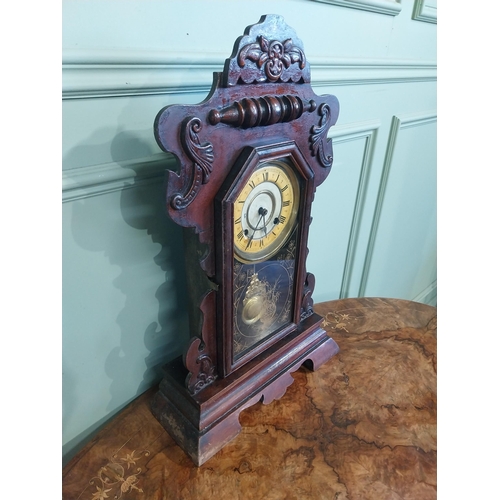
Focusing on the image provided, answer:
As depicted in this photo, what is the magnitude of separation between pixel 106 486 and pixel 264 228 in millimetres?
391

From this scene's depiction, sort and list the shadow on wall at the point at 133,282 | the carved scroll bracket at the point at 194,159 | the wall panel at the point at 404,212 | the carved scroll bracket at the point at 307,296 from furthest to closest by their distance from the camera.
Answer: the wall panel at the point at 404,212 → the carved scroll bracket at the point at 307,296 → the shadow on wall at the point at 133,282 → the carved scroll bracket at the point at 194,159

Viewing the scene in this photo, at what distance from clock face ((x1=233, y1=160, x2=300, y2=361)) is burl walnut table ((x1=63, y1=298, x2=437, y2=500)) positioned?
13 centimetres

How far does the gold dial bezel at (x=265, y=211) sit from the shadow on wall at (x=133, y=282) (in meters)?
0.11

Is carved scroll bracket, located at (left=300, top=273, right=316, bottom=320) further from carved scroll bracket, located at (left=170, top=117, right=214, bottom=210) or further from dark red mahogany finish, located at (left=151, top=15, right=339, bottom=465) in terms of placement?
carved scroll bracket, located at (left=170, top=117, right=214, bottom=210)

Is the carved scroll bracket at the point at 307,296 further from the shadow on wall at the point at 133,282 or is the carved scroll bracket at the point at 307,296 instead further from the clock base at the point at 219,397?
the shadow on wall at the point at 133,282

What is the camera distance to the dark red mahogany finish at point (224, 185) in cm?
44

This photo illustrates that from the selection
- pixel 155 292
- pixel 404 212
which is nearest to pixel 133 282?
pixel 155 292

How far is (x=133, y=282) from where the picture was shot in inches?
23.3

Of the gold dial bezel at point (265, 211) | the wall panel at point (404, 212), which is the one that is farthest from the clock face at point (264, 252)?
the wall panel at point (404, 212)

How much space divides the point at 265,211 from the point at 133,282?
222 millimetres

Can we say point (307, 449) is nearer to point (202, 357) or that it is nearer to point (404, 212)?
point (202, 357)

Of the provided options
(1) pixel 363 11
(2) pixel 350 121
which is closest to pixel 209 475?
(2) pixel 350 121

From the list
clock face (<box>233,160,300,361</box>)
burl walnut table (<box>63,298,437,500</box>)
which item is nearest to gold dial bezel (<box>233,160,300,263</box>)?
clock face (<box>233,160,300,361</box>)

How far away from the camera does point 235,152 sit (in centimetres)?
48
